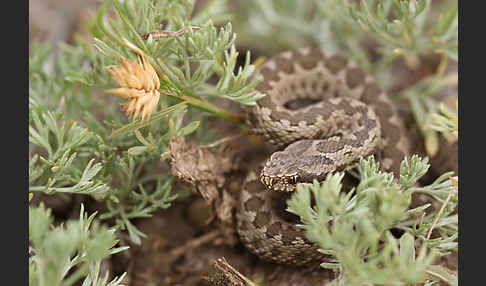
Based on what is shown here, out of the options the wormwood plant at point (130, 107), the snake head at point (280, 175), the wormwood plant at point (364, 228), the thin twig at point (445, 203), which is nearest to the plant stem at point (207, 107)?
the wormwood plant at point (130, 107)

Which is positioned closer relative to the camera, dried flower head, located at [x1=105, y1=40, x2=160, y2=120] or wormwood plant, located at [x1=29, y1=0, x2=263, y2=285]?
dried flower head, located at [x1=105, y1=40, x2=160, y2=120]

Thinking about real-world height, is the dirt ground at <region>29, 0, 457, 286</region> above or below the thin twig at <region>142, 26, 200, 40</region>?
below

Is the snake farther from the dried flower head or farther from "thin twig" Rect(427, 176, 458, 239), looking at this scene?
the dried flower head

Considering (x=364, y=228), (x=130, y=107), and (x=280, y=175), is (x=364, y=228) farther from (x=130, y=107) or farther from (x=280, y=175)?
(x=130, y=107)

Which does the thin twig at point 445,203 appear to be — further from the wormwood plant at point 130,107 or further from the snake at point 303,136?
the wormwood plant at point 130,107

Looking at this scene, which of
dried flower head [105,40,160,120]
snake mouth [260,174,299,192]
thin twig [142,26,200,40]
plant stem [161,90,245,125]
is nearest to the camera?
dried flower head [105,40,160,120]

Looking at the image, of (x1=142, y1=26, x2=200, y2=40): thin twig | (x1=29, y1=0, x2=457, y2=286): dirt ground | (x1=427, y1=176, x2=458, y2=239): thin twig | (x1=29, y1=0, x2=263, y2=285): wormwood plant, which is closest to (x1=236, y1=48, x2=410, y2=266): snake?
(x1=29, y1=0, x2=457, y2=286): dirt ground
